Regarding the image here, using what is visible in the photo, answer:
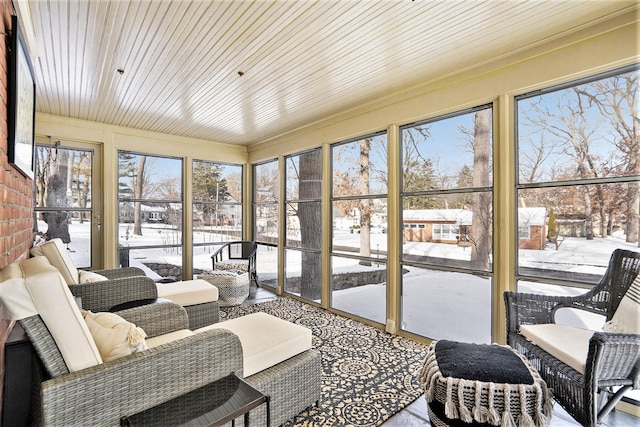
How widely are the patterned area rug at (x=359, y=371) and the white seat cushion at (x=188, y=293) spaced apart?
2.53 feet

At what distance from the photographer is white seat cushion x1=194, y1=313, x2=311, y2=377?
72.4 inches

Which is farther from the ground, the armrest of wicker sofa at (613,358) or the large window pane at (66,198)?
the large window pane at (66,198)

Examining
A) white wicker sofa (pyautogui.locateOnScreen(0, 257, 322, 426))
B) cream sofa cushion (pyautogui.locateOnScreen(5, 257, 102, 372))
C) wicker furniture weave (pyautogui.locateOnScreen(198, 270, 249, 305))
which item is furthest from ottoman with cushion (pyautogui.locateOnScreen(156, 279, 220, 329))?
cream sofa cushion (pyautogui.locateOnScreen(5, 257, 102, 372))

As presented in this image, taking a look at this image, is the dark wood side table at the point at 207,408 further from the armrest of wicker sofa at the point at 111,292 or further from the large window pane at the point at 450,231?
the large window pane at the point at 450,231

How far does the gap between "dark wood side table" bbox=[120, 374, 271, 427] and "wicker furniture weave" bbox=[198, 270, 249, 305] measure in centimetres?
298

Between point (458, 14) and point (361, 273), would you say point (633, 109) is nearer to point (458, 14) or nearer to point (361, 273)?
point (458, 14)

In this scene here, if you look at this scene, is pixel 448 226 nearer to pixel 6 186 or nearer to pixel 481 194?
pixel 481 194

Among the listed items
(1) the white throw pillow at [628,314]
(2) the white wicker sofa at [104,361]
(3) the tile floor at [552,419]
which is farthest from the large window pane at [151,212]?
(1) the white throw pillow at [628,314]

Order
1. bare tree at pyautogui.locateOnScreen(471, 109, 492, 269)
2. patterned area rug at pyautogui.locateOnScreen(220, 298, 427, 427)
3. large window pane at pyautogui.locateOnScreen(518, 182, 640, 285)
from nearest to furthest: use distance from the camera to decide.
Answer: patterned area rug at pyautogui.locateOnScreen(220, 298, 427, 427), large window pane at pyautogui.locateOnScreen(518, 182, 640, 285), bare tree at pyautogui.locateOnScreen(471, 109, 492, 269)

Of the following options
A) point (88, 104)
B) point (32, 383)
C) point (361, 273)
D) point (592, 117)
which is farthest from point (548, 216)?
point (88, 104)

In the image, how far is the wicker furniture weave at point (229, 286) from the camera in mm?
4387

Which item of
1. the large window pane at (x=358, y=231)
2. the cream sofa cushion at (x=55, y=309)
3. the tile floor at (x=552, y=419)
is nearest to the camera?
the cream sofa cushion at (x=55, y=309)

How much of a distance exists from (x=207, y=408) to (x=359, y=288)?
296 centimetres

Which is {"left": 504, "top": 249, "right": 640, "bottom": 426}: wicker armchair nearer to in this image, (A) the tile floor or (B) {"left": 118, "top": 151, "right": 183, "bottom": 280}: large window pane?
(A) the tile floor
